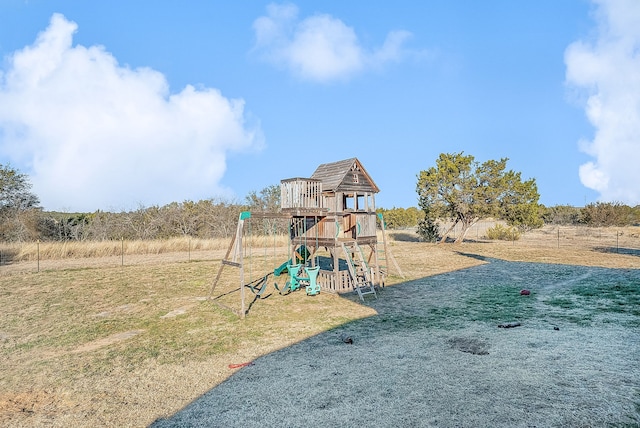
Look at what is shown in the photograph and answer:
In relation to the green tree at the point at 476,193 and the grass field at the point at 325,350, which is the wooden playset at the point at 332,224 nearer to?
the grass field at the point at 325,350

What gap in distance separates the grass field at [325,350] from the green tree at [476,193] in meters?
14.4

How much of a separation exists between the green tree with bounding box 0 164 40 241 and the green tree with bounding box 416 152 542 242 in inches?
1296

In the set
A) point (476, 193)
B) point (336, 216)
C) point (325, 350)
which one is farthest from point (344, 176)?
point (476, 193)

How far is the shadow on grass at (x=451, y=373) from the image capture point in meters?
5.53

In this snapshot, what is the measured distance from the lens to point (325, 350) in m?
8.45

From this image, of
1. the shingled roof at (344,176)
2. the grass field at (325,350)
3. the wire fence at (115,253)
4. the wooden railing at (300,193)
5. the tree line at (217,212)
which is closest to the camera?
the grass field at (325,350)

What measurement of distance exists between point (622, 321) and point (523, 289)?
464 centimetres

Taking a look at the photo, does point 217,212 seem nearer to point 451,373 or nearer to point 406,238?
point 406,238

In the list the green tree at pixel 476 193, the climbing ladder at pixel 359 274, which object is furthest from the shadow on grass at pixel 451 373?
the green tree at pixel 476 193

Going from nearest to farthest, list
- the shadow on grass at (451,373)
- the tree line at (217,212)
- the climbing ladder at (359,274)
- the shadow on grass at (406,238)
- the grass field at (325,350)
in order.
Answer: the shadow on grass at (451,373) → the grass field at (325,350) → the climbing ladder at (359,274) → the tree line at (217,212) → the shadow on grass at (406,238)

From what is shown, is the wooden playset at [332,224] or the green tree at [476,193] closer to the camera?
the wooden playset at [332,224]

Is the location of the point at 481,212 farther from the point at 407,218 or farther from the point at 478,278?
the point at 407,218

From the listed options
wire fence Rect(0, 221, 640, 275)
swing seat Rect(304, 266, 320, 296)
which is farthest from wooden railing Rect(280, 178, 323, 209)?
wire fence Rect(0, 221, 640, 275)

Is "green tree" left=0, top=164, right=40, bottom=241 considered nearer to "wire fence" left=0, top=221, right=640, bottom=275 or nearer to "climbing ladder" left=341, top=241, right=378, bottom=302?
"wire fence" left=0, top=221, right=640, bottom=275
